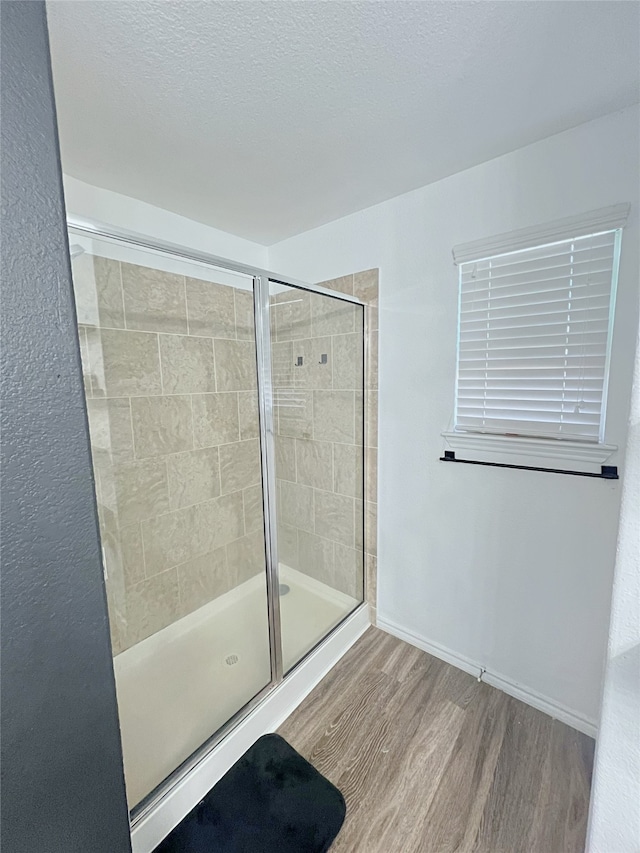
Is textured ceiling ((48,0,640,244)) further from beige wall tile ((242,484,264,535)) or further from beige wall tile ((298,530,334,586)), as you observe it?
beige wall tile ((298,530,334,586))

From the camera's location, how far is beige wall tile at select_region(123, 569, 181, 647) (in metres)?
1.74

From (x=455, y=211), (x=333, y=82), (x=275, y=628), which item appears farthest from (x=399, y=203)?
(x=275, y=628)

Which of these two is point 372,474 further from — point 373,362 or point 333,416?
point 373,362

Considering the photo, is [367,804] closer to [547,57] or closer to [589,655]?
[589,655]

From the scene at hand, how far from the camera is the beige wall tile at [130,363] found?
1.59 meters

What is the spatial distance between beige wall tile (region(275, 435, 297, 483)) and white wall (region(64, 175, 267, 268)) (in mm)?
1169

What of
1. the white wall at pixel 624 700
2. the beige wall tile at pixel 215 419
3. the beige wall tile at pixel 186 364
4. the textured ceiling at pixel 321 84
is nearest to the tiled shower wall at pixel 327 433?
the beige wall tile at pixel 215 419

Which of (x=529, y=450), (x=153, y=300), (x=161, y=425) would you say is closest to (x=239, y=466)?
(x=161, y=425)

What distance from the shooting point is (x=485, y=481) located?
1523 mm

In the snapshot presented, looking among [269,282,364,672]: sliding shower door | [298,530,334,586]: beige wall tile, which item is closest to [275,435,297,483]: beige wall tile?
[269,282,364,672]: sliding shower door

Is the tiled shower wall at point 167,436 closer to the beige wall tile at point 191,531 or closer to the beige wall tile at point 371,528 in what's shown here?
the beige wall tile at point 191,531

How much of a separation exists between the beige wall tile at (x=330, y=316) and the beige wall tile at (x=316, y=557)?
1.23 meters

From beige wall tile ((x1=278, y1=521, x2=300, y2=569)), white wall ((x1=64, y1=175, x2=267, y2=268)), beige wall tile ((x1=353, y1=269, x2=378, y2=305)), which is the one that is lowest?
beige wall tile ((x1=278, y1=521, x2=300, y2=569))

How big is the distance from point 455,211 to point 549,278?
1.67ft
